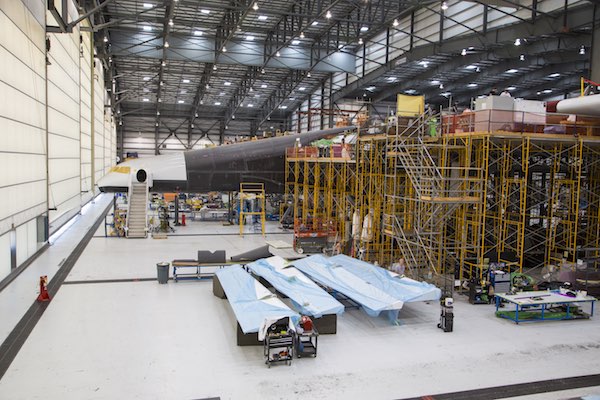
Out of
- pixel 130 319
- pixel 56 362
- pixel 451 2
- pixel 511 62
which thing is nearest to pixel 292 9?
pixel 451 2

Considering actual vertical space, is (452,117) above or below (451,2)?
below

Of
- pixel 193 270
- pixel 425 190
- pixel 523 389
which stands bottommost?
pixel 523 389

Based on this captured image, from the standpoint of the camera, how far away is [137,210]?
2761 centimetres

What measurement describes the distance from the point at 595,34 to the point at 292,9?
20244 millimetres

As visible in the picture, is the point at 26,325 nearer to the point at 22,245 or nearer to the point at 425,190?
the point at 22,245

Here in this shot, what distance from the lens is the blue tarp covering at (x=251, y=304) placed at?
35.8 feet

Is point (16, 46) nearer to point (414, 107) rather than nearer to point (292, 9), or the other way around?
point (414, 107)

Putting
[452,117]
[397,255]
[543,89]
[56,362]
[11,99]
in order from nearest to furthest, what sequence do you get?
[56,362]
[11,99]
[452,117]
[397,255]
[543,89]

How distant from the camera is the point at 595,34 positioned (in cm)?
2250

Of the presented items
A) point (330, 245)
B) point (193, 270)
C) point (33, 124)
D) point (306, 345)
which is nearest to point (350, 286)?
point (306, 345)

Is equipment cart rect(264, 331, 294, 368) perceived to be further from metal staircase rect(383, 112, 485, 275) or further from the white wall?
the white wall

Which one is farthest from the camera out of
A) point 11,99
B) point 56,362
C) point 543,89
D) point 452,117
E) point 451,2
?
point 543,89

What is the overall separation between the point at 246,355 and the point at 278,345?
3.43ft

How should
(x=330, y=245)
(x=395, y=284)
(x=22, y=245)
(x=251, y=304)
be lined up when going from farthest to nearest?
1. (x=330, y=245)
2. (x=22, y=245)
3. (x=395, y=284)
4. (x=251, y=304)
